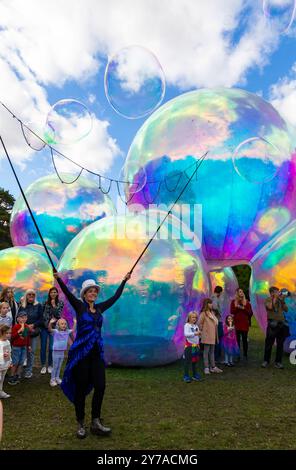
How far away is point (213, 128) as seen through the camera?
28.4ft

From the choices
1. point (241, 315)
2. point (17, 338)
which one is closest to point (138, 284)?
point (17, 338)

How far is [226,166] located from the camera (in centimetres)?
852

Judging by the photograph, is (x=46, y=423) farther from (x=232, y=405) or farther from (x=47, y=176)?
(x=47, y=176)

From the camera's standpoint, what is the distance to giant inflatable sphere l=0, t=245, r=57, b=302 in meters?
10.8

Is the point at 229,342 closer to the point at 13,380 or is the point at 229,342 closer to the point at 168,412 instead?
the point at 168,412

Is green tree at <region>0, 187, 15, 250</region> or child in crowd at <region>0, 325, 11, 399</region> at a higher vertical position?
green tree at <region>0, 187, 15, 250</region>

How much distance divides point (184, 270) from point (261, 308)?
207 cm

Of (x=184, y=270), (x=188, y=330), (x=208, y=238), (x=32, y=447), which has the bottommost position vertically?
(x=32, y=447)

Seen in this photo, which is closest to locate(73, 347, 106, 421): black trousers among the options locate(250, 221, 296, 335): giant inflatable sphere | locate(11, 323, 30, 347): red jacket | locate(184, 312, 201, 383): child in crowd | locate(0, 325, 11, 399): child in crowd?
locate(0, 325, 11, 399): child in crowd

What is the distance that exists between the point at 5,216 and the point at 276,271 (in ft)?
102

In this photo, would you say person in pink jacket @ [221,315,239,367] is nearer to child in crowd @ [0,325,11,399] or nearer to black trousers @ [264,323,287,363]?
black trousers @ [264,323,287,363]

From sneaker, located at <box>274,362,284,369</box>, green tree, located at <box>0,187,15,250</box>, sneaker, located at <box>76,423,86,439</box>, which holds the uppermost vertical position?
green tree, located at <box>0,187,15,250</box>

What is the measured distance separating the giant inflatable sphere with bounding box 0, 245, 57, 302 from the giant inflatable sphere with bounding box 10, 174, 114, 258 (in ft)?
4.28

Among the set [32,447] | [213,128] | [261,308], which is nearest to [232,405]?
[32,447]
